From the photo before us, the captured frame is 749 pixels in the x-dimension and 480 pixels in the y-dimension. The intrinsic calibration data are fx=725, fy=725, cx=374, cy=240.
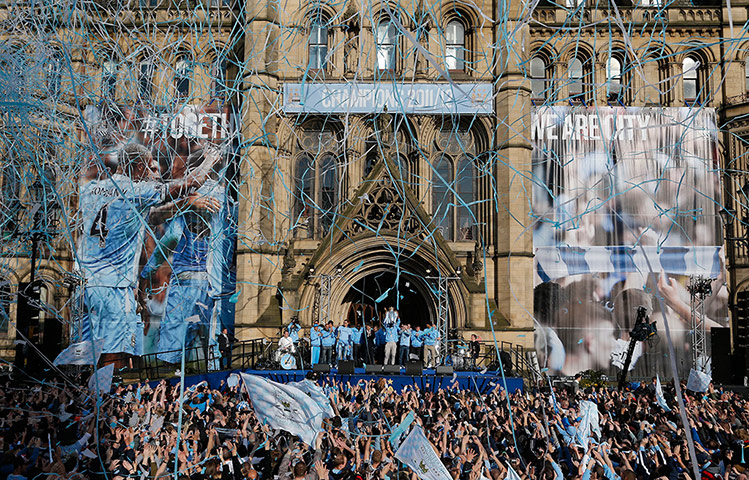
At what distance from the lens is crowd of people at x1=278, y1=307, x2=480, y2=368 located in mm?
21656

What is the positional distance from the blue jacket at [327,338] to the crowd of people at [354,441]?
616 cm

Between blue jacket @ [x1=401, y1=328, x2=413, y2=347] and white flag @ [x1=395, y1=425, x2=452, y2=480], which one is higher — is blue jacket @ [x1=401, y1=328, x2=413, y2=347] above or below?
above

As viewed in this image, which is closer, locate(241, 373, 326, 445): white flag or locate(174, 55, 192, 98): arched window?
locate(241, 373, 326, 445): white flag

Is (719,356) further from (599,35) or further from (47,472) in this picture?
(47,472)

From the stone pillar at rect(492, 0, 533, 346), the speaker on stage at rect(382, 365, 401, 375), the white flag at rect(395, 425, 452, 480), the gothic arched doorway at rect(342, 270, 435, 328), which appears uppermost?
the stone pillar at rect(492, 0, 533, 346)

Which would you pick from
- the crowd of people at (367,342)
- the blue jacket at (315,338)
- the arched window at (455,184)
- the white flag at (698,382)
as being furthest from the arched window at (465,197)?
the white flag at (698,382)

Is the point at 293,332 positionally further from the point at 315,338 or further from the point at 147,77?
the point at 147,77

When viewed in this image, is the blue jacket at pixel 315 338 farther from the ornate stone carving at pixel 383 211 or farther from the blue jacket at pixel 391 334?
the ornate stone carving at pixel 383 211

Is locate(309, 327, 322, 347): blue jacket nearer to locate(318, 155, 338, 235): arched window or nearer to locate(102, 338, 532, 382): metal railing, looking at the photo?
locate(102, 338, 532, 382): metal railing

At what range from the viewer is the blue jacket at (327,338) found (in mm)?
21562

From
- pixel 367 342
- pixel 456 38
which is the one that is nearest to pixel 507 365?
pixel 367 342

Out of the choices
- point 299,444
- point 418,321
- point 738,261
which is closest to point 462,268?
point 418,321

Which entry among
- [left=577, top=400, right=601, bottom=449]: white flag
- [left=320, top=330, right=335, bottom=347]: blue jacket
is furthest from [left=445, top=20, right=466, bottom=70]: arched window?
[left=577, top=400, right=601, bottom=449]: white flag

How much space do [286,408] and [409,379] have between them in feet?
36.1
